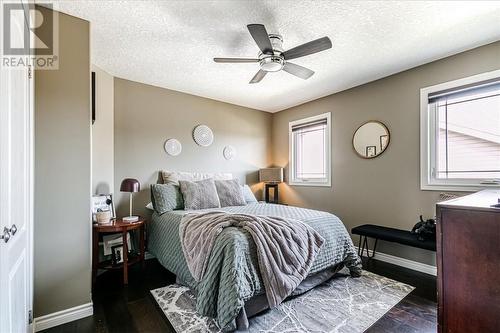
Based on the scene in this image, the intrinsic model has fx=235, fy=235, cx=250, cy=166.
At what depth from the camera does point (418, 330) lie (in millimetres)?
1796

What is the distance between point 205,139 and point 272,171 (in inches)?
55.2

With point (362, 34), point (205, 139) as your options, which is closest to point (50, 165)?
point (205, 139)

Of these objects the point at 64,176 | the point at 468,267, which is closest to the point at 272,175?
the point at 64,176

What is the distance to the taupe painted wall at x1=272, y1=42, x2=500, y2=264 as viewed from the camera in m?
2.79

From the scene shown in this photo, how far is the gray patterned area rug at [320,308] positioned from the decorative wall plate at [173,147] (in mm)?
1964

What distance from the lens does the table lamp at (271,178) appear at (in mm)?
4484

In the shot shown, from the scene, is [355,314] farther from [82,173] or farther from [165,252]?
[82,173]

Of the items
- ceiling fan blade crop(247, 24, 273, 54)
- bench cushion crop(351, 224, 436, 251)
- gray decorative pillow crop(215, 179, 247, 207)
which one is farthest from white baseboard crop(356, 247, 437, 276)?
ceiling fan blade crop(247, 24, 273, 54)

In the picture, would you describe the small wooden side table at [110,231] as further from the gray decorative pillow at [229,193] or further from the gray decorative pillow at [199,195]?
the gray decorative pillow at [229,193]

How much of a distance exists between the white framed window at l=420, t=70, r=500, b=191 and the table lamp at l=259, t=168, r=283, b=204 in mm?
2230

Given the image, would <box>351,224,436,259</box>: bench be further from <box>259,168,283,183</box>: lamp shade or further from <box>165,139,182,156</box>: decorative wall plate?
<box>165,139,182,156</box>: decorative wall plate

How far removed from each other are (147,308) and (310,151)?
3462 millimetres

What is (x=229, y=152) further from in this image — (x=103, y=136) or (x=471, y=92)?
(x=471, y=92)

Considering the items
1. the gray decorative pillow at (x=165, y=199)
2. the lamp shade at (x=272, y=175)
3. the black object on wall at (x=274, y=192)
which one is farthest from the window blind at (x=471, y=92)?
the gray decorative pillow at (x=165, y=199)
